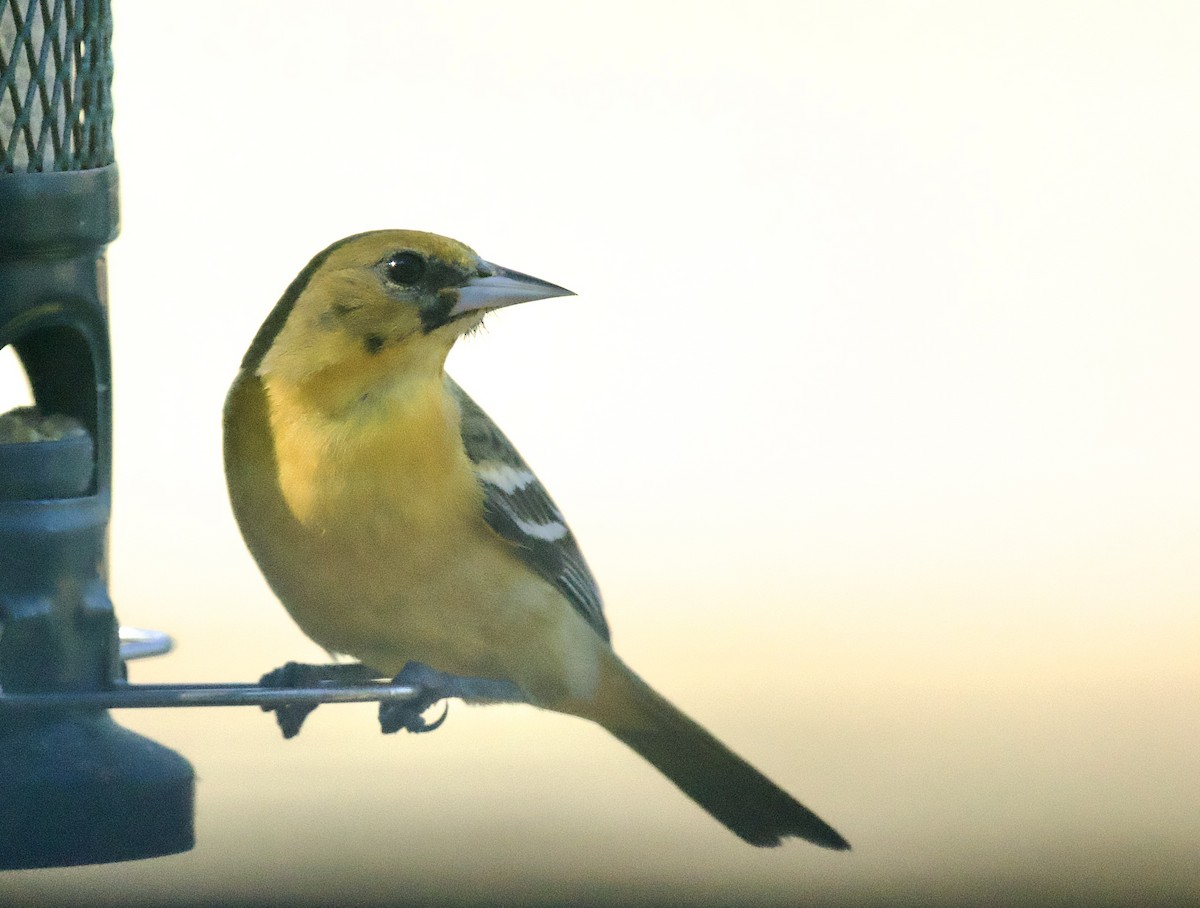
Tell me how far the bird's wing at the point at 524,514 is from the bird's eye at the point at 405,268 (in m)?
0.31

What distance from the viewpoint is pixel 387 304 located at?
347cm

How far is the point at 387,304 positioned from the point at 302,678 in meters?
0.69

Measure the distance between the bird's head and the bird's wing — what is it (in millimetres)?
264

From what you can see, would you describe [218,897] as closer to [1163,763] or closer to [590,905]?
[590,905]

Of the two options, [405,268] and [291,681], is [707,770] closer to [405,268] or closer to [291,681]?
[291,681]

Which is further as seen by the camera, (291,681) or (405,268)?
(291,681)

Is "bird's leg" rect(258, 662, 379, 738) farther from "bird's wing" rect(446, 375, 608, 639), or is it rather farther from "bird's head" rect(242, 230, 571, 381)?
"bird's head" rect(242, 230, 571, 381)

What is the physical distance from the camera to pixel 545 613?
3.79 metres

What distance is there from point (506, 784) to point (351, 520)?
5107mm

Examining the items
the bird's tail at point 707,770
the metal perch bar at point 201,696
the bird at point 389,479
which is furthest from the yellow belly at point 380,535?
the bird's tail at point 707,770

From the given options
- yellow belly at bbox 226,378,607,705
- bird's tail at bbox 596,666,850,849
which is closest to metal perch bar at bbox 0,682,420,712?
yellow belly at bbox 226,378,607,705

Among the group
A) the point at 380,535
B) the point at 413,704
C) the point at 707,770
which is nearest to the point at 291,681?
the point at 413,704

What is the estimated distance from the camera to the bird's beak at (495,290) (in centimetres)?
340

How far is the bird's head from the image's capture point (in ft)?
11.4
